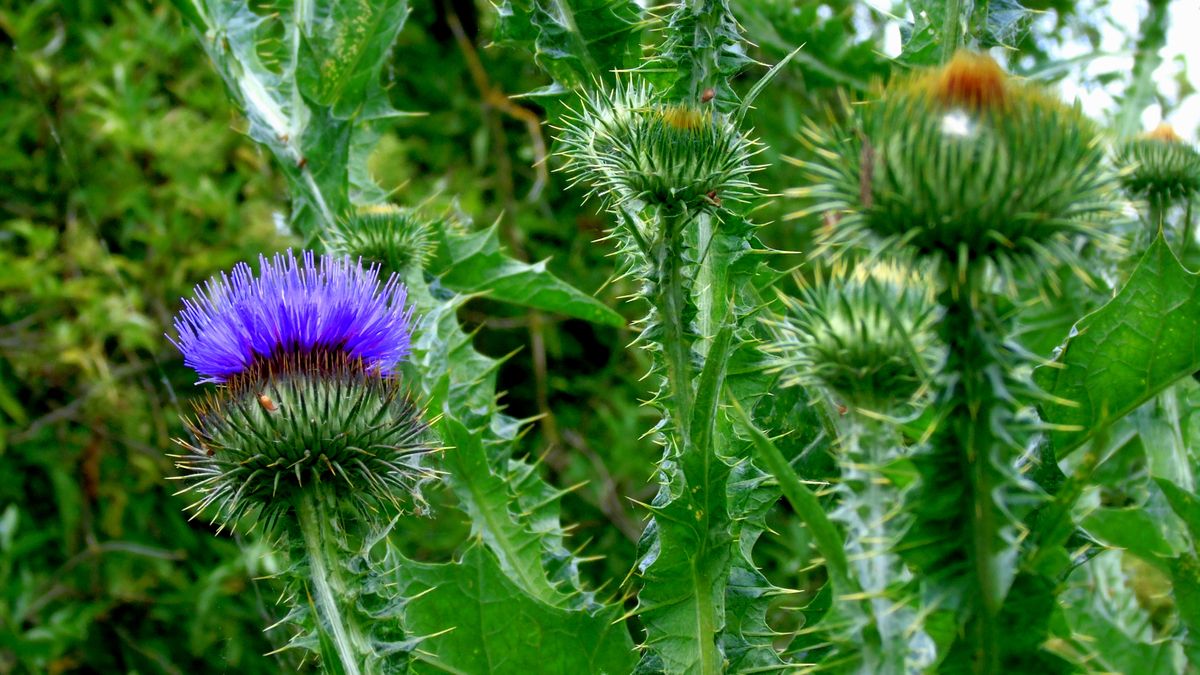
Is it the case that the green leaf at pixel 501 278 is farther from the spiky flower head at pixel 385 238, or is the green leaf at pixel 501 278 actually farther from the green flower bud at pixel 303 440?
the green flower bud at pixel 303 440

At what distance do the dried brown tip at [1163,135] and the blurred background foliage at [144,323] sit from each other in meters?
1.68

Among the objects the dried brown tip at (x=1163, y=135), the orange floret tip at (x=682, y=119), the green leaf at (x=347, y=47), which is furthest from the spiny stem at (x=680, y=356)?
the dried brown tip at (x=1163, y=135)

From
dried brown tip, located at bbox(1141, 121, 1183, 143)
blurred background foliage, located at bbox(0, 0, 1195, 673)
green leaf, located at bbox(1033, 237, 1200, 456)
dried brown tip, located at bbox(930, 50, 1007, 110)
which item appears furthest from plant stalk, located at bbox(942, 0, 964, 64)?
blurred background foliage, located at bbox(0, 0, 1195, 673)

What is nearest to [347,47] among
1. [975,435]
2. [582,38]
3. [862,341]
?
[582,38]

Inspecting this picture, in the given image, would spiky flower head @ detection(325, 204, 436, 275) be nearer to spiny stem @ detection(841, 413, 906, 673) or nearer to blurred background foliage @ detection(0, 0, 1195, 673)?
spiny stem @ detection(841, 413, 906, 673)

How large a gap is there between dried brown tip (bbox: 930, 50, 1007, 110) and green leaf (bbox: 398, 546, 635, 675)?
1098 millimetres

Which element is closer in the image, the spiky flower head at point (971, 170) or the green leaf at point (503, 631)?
the spiky flower head at point (971, 170)

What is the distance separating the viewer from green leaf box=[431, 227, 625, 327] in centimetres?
282

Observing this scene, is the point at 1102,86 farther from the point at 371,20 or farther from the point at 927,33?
the point at 371,20

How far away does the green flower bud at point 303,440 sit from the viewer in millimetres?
1989

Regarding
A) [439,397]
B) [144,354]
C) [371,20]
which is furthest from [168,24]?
[439,397]

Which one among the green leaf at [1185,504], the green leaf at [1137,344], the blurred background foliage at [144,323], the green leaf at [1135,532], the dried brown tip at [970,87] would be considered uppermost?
the dried brown tip at [970,87]

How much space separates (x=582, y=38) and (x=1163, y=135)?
1.49m

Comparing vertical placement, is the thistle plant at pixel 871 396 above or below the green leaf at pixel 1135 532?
above
